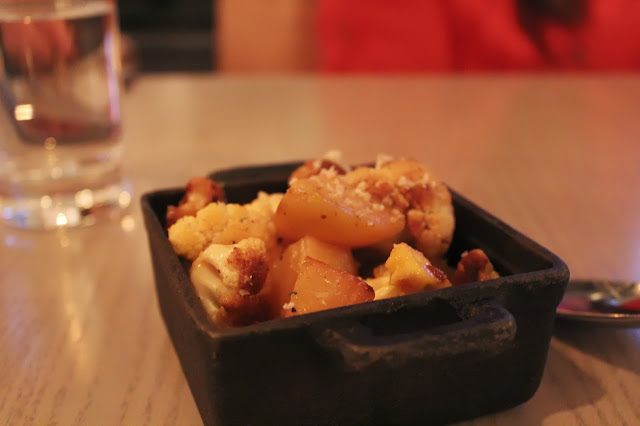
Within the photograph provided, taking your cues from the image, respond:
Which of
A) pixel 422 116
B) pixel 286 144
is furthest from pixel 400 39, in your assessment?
pixel 286 144

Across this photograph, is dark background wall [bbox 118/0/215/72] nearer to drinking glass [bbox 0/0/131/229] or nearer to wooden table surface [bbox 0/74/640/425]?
wooden table surface [bbox 0/74/640/425]

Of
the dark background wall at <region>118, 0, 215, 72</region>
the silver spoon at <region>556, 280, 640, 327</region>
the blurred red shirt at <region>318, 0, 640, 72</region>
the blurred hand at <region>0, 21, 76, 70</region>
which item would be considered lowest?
the dark background wall at <region>118, 0, 215, 72</region>

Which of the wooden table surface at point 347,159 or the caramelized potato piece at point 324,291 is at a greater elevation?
the caramelized potato piece at point 324,291

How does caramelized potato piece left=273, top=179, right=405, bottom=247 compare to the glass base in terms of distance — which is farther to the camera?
the glass base

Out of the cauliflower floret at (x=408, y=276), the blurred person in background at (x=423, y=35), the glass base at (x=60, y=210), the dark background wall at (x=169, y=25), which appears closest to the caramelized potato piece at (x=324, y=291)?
the cauliflower floret at (x=408, y=276)

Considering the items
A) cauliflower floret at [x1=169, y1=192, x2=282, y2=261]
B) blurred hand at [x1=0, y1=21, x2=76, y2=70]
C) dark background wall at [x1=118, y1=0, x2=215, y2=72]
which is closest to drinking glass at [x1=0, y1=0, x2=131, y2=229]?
blurred hand at [x1=0, y1=21, x2=76, y2=70]

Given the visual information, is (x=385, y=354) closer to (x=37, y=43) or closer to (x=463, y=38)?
(x=37, y=43)

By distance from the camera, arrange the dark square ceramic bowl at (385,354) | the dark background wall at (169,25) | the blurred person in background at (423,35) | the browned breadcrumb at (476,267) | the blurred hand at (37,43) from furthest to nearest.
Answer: the dark background wall at (169,25) → the blurred person in background at (423,35) → the blurred hand at (37,43) → the browned breadcrumb at (476,267) → the dark square ceramic bowl at (385,354)

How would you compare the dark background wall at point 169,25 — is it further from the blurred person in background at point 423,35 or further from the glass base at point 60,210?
the glass base at point 60,210
